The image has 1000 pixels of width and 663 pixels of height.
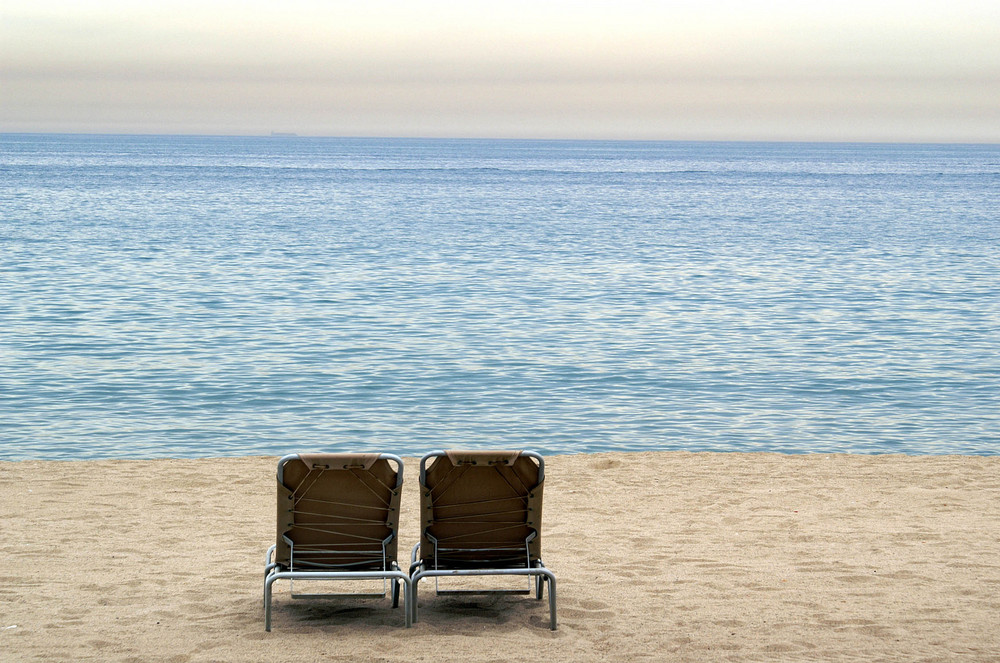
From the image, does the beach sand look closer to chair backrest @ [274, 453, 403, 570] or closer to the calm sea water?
chair backrest @ [274, 453, 403, 570]

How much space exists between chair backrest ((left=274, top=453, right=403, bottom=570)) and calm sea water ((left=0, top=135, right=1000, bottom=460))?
261 inches

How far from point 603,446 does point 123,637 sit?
7435 mm

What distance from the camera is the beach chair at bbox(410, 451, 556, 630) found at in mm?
5715

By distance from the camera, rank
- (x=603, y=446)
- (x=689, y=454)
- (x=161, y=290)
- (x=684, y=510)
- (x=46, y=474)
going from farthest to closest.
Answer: (x=161, y=290)
(x=603, y=446)
(x=689, y=454)
(x=46, y=474)
(x=684, y=510)

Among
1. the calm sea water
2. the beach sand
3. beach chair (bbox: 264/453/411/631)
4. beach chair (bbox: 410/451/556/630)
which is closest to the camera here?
the beach sand

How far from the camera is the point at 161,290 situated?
27172mm

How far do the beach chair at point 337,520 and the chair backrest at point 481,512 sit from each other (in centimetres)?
20

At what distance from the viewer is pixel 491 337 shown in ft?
67.5

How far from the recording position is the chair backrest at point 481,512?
5.72 m

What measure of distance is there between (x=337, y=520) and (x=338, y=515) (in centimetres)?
3

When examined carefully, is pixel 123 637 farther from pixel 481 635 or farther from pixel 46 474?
pixel 46 474

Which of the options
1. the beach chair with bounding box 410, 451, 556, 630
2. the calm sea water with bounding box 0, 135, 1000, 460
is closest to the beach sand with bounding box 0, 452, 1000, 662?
the beach chair with bounding box 410, 451, 556, 630

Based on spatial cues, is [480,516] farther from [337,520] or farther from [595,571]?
[595,571]

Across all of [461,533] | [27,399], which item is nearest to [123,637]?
[461,533]
